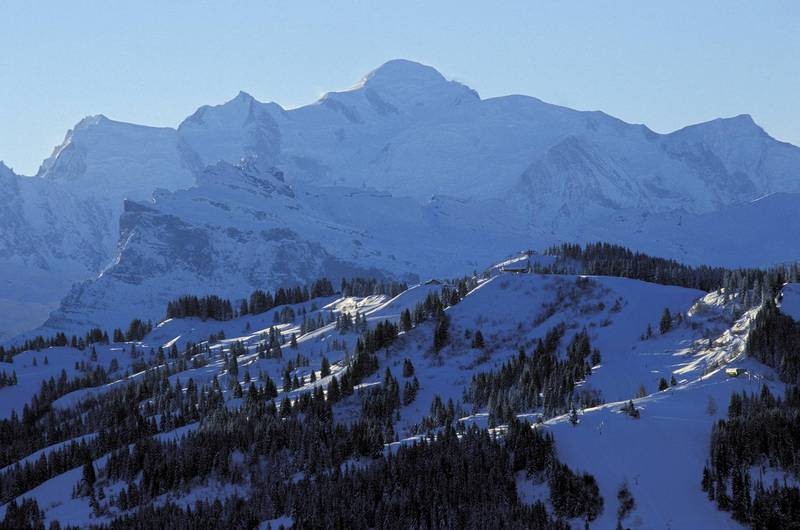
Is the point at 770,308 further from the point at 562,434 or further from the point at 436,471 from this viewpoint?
the point at 436,471

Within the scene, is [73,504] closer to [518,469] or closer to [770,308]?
[518,469]

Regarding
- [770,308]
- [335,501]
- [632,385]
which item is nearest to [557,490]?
[335,501]

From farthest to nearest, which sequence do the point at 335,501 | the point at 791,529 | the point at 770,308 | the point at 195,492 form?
the point at 770,308, the point at 195,492, the point at 335,501, the point at 791,529

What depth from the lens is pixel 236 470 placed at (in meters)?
188

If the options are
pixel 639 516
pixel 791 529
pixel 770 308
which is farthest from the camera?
pixel 770 308

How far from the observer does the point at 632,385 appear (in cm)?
19862

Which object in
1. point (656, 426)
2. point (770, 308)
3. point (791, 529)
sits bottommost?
point (791, 529)

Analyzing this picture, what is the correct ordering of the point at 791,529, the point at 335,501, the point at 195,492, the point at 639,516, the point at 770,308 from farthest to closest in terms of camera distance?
the point at 770,308 → the point at 195,492 → the point at 335,501 → the point at 639,516 → the point at 791,529

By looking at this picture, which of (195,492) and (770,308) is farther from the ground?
(770,308)

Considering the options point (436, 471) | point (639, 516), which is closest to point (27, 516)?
point (436, 471)

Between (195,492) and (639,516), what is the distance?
2828 inches

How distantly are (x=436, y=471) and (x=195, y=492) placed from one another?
42597 millimetres

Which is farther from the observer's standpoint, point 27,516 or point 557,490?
point 27,516

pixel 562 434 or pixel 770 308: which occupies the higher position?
pixel 770 308
